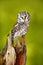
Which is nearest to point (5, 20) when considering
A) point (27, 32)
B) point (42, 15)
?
point (27, 32)

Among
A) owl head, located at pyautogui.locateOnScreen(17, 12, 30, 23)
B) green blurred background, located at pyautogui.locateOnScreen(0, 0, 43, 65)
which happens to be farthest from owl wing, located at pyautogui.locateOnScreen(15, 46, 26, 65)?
owl head, located at pyautogui.locateOnScreen(17, 12, 30, 23)

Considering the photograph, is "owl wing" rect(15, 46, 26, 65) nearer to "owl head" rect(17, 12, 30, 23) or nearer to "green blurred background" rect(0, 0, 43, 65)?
"green blurred background" rect(0, 0, 43, 65)

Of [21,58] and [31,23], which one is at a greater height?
[31,23]

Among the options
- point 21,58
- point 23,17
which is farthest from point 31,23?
point 21,58

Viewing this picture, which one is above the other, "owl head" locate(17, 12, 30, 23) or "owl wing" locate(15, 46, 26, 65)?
"owl head" locate(17, 12, 30, 23)

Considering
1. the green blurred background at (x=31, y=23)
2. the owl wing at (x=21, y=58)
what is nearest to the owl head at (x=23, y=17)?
the green blurred background at (x=31, y=23)

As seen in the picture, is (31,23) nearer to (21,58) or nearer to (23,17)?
(23,17)

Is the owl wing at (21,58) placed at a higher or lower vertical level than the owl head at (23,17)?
lower

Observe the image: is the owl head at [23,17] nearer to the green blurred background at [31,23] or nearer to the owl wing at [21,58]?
the green blurred background at [31,23]
